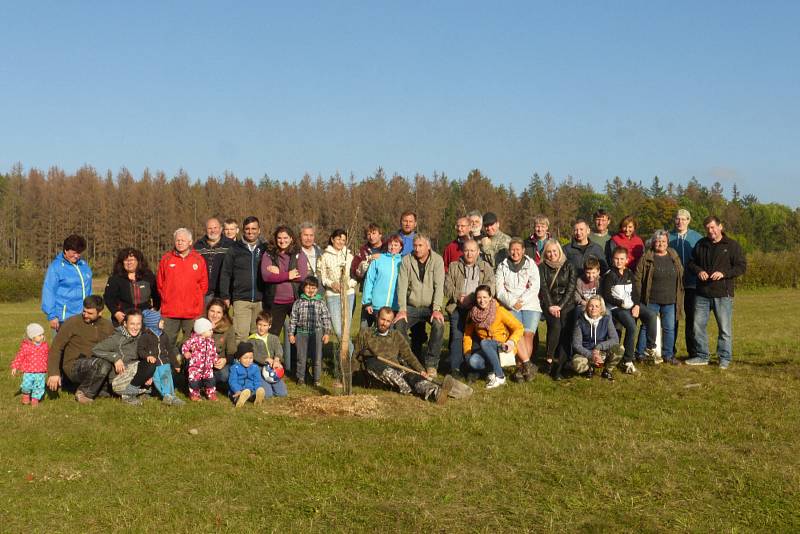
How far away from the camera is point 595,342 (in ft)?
29.9

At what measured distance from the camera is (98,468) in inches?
227

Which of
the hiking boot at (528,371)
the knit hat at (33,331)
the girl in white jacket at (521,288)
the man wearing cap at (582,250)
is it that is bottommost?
the hiking boot at (528,371)

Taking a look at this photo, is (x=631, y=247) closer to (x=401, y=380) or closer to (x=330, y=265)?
(x=401, y=380)

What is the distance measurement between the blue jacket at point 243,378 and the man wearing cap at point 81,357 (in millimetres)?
Result: 1434

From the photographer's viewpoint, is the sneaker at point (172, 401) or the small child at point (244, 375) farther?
the small child at point (244, 375)

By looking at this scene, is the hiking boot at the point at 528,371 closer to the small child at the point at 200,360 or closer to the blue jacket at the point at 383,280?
the blue jacket at the point at 383,280

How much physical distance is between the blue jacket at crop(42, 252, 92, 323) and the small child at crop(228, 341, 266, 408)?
91.4 inches

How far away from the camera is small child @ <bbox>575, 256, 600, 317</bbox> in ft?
30.9

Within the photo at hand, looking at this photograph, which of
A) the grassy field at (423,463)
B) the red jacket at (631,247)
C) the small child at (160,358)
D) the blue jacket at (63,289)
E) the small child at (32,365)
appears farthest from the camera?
the red jacket at (631,247)

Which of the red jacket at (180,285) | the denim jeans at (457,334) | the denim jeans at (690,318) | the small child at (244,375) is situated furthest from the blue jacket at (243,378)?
the denim jeans at (690,318)

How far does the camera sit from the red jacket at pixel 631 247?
10.1 m

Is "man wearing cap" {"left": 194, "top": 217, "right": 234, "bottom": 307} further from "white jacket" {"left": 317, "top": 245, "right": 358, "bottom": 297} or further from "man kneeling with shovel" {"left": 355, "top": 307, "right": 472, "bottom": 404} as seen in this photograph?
"man kneeling with shovel" {"left": 355, "top": 307, "right": 472, "bottom": 404}

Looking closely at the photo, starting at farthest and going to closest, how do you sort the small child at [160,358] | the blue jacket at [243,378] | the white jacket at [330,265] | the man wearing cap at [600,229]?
the man wearing cap at [600,229], the white jacket at [330,265], the blue jacket at [243,378], the small child at [160,358]

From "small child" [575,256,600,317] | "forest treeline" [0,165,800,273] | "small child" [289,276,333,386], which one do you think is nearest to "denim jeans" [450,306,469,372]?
"small child" [575,256,600,317]
